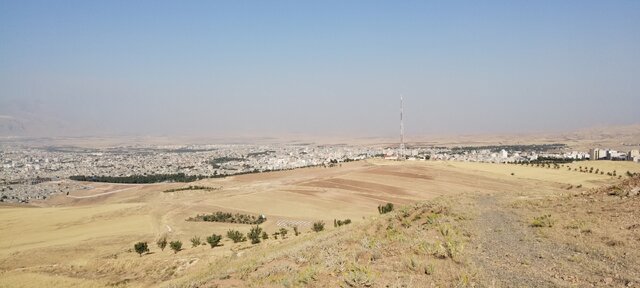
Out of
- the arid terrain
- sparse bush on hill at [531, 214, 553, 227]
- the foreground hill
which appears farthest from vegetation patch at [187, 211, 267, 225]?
sparse bush on hill at [531, 214, 553, 227]

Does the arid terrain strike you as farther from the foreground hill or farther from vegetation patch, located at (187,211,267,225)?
vegetation patch, located at (187,211,267,225)

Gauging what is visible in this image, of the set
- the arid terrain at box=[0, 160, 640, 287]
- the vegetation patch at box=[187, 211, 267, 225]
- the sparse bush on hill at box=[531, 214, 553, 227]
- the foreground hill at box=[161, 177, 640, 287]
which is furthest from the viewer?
the vegetation patch at box=[187, 211, 267, 225]

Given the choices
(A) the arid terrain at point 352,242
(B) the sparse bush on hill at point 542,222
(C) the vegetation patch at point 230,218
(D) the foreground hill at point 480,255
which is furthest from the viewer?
(C) the vegetation patch at point 230,218

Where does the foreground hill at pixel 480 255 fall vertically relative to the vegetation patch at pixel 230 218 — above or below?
above

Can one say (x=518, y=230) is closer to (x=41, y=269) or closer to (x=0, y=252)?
(x=41, y=269)

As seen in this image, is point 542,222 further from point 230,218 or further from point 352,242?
point 230,218

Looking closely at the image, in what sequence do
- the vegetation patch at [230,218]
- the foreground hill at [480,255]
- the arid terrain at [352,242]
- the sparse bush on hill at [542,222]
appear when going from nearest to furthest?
1. the foreground hill at [480,255]
2. the arid terrain at [352,242]
3. the sparse bush on hill at [542,222]
4. the vegetation patch at [230,218]

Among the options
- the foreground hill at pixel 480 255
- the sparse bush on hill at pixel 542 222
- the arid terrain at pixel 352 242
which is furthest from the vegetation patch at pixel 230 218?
the sparse bush on hill at pixel 542 222

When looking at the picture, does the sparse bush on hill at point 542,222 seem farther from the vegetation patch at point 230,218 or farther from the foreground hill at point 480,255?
the vegetation patch at point 230,218

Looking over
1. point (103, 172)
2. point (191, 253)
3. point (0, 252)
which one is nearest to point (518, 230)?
point (191, 253)

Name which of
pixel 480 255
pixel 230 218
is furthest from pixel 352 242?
pixel 230 218
